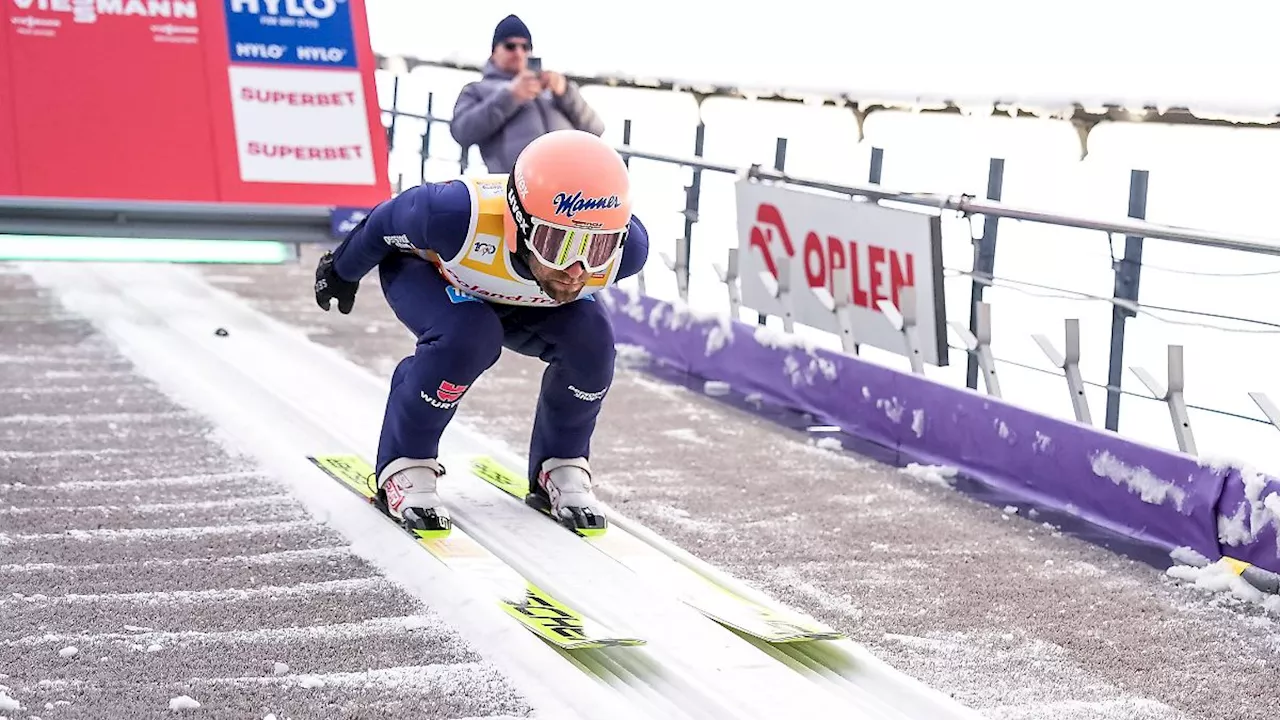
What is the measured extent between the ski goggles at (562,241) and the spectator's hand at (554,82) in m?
3.01

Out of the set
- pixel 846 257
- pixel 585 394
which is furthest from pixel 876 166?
pixel 585 394

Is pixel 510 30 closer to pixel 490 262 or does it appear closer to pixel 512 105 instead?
pixel 512 105

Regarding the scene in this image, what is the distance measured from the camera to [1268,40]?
11.4 metres

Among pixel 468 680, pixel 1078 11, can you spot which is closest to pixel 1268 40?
pixel 1078 11

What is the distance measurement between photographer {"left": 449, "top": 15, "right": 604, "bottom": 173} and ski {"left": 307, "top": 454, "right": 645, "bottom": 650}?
2.68 m

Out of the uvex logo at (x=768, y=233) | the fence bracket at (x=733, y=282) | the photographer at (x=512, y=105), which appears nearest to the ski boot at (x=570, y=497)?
the uvex logo at (x=768, y=233)

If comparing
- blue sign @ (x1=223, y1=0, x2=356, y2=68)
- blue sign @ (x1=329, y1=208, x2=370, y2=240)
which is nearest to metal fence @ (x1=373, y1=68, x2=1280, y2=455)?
blue sign @ (x1=329, y1=208, x2=370, y2=240)

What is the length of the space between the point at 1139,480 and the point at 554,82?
3.33 meters

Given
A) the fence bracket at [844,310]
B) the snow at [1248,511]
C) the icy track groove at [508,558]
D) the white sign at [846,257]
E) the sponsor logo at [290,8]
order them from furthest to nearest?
the sponsor logo at [290,8]
the fence bracket at [844,310]
the white sign at [846,257]
the snow at [1248,511]
the icy track groove at [508,558]

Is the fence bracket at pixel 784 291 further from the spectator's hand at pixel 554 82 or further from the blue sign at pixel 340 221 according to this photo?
the blue sign at pixel 340 221

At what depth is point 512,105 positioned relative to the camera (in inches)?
268

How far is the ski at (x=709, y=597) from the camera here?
347 centimetres

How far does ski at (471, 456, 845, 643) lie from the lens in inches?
136

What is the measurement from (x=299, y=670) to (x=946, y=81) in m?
10.2
